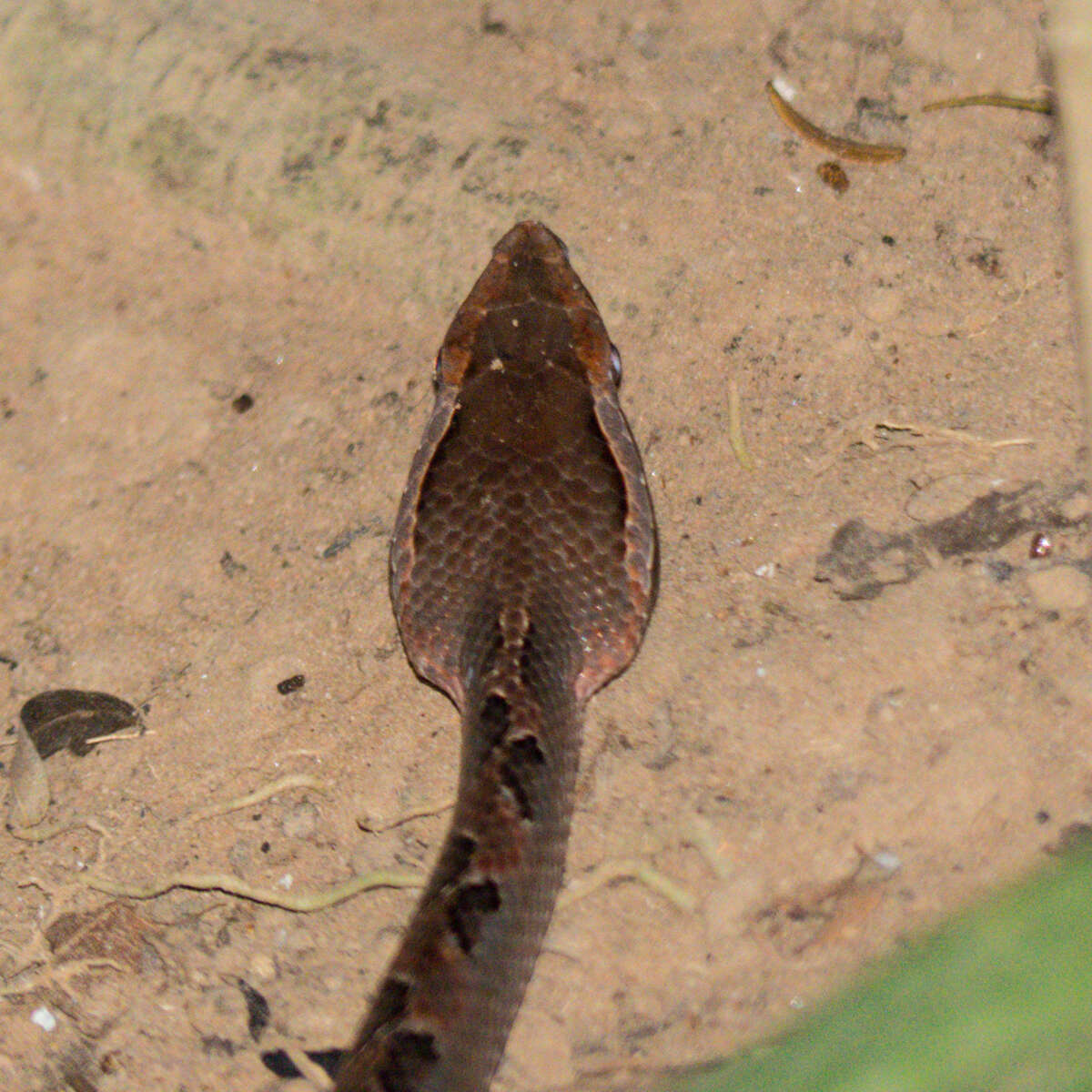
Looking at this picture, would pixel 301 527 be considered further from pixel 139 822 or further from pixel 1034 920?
pixel 1034 920

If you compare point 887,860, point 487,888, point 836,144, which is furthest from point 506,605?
point 836,144

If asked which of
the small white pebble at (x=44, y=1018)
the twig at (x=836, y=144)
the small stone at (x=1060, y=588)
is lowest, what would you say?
the small white pebble at (x=44, y=1018)

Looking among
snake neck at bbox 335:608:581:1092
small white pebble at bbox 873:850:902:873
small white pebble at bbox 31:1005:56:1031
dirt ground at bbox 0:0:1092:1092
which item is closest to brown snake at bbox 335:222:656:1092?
snake neck at bbox 335:608:581:1092

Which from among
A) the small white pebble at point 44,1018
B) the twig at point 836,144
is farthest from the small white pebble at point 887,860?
the twig at point 836,144

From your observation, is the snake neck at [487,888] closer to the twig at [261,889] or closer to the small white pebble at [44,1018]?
the twig at [261,889]

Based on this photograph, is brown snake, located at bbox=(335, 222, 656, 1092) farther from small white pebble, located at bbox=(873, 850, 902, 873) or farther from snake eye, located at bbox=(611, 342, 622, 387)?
small white pebble, located at bbox=(873, 850, 902, 873)

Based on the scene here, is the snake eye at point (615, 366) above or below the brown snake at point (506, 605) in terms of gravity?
above

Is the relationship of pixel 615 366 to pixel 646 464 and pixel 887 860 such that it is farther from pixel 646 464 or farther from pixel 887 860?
pixel 887 860
